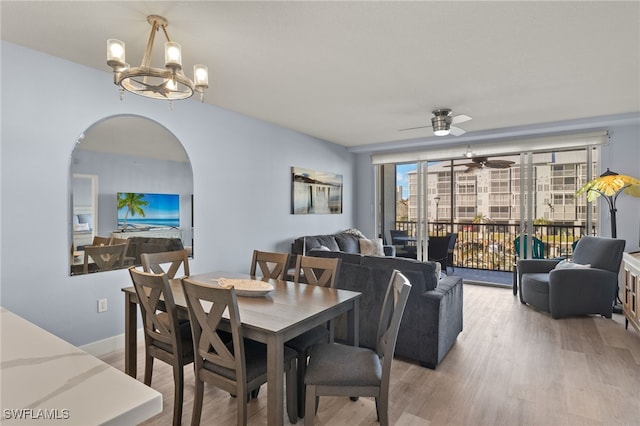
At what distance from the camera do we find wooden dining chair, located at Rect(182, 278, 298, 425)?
1.68m

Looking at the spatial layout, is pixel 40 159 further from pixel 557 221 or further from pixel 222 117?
pixel 557 221

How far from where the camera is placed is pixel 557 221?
215 inches

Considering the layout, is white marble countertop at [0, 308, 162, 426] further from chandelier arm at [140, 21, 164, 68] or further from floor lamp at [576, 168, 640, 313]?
floor lamp at [576, 168, 640, 313]

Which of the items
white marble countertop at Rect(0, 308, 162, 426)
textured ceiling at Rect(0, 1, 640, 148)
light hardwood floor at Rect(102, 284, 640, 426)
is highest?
textured ceiling at Rect(0, 1, 640, 148)

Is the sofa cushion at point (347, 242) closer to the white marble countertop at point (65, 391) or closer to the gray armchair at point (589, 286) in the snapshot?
the gray armchair at point (589, 286)

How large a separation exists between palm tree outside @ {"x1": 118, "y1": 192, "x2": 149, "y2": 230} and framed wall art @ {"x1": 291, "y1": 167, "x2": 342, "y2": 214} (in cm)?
237

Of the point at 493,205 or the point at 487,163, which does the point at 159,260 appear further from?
the point at 493,205

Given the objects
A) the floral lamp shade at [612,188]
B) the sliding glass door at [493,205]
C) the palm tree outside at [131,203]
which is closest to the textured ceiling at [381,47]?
the floral lamp shade at [612,188]

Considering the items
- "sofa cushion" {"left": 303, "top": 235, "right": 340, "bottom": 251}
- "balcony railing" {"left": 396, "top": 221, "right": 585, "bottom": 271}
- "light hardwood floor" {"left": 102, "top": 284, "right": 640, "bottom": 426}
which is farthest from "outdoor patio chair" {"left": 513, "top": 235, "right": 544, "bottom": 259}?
"sofa cushion" {"left": 303, "top": 235, "right": 340, "bottom": 251}

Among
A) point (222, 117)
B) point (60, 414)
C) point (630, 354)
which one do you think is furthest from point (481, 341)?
point (222, 117)

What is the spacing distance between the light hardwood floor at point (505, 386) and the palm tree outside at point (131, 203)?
126 centimetres

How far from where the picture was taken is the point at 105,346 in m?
3.06

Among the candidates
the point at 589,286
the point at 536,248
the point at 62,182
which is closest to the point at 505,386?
the point at 589,286

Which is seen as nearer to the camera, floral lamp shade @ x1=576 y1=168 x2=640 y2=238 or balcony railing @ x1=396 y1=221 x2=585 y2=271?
floral lamp shade @ x1=576 y1=168 x2=640 y2=238
